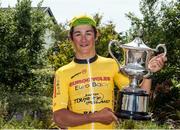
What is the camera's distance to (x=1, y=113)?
1398 cm

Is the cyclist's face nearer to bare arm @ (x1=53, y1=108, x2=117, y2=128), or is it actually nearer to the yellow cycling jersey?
the yellow cycling jersey

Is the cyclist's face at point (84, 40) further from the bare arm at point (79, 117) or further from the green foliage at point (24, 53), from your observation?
the green foliage at point (24, 53)

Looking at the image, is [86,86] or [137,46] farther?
[137,46]

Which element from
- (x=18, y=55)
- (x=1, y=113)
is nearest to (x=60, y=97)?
(x=1, y=113)

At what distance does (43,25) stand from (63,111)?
15.8 metres

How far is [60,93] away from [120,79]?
19.3 inches

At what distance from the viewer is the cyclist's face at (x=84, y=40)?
3957 millimetres

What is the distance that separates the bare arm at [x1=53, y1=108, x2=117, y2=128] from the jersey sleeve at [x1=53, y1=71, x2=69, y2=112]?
50mm

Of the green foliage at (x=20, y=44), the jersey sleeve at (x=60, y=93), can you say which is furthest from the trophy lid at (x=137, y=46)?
the green foliage at (x=20, y=44)

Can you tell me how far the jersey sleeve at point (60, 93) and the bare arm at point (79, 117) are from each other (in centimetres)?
5

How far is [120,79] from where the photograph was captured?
Answer: 163 inches

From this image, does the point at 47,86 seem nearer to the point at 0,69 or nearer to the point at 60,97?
the point at 0,69

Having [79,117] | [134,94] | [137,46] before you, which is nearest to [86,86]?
[79,117]

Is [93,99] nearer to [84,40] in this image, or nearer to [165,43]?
[84,40]
